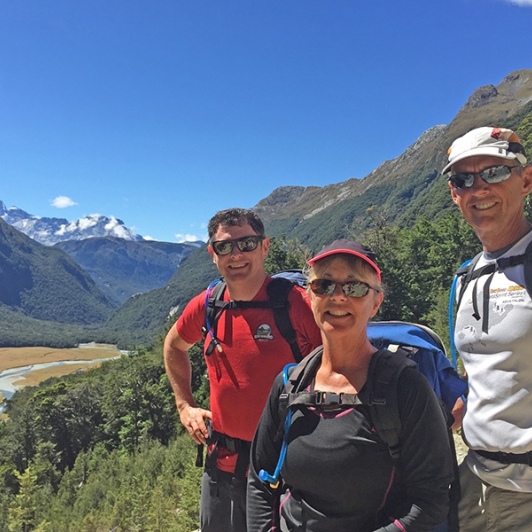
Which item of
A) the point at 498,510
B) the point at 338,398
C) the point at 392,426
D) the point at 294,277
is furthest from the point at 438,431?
the point at 294,277

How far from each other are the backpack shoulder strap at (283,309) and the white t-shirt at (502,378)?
0.99 meters

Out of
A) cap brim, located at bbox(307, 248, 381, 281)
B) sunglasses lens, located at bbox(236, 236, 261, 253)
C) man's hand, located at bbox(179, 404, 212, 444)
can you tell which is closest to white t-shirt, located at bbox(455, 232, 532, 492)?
cap brim, located at bbox(307, 248, 381, 281)

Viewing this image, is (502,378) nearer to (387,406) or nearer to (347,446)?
(387,406)

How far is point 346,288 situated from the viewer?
2.00 meters

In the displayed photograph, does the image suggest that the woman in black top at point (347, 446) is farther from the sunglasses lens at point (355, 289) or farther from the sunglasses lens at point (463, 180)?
the sunglasses lens at point (463, 180)

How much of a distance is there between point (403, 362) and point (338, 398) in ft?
1.00

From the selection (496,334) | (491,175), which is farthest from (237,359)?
(491,175)

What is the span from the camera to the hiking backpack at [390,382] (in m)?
1.76

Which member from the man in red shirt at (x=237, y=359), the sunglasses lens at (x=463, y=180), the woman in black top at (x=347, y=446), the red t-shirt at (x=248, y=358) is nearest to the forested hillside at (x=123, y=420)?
the man in red shirt at (x=237, y=359)

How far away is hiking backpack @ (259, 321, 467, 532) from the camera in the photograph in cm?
176

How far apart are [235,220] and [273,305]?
2.30 feet

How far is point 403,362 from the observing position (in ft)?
6.02

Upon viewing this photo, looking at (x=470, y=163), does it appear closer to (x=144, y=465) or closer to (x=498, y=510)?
(x=498, y=510)

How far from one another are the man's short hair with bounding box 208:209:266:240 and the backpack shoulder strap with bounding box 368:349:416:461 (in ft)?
5.33
